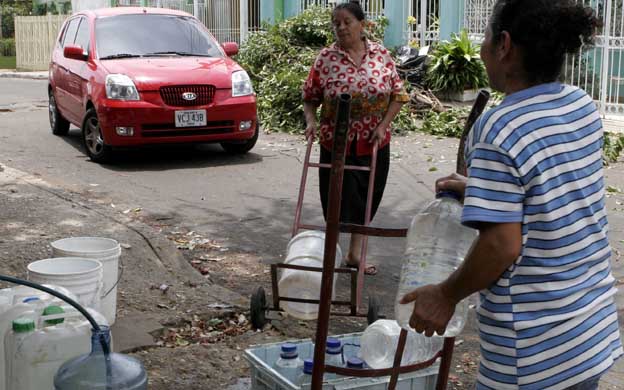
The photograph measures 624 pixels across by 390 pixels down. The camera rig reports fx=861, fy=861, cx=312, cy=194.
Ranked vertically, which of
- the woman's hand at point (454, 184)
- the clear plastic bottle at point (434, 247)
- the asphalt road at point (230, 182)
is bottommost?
the asphalt road at point (230, 182)

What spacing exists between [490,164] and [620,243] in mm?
5698

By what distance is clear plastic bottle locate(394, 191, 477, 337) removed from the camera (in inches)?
108

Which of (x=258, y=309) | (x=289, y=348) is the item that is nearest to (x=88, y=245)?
(x=258, y=309)

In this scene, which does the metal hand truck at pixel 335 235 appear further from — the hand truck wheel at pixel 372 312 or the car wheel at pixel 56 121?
the car wheel at pixel 56 121

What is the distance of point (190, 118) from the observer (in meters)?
10.3

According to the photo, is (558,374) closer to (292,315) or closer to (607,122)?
(292,315)

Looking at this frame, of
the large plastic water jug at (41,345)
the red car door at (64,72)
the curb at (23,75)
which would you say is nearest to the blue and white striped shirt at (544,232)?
the large plastic water jug at (41,345)

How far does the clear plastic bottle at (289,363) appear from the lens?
138 inches

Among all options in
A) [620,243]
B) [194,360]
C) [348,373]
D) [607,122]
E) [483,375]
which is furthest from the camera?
[607,122]

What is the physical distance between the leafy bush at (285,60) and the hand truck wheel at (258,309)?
327 inches

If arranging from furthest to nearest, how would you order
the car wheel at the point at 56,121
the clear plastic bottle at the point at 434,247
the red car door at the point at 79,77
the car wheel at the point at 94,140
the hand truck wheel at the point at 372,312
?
the car wheel at the point at 56,121
the red car door at the point at 79,77
the car wheel at the point at 94,140
the hand truck wheel at the point at 372,312
the clear plastic bottle at the point at 434,247

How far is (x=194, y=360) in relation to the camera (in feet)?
15.2

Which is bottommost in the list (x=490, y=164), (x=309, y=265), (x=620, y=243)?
(x=620, y=243)

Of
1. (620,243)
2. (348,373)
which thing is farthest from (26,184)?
(348,373)
